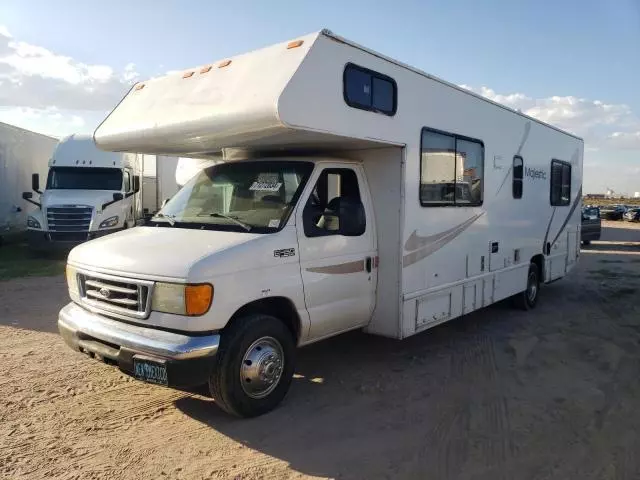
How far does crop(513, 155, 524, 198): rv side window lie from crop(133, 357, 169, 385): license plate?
20.0ft

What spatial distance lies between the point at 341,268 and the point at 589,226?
18358 millimetres

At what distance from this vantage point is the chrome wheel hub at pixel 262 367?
14.7 feet

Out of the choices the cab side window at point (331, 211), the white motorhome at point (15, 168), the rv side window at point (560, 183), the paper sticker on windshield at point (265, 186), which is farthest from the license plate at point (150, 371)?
the white motorhome at point (15, 168)

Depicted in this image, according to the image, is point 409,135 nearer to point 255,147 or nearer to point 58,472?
point 255,147

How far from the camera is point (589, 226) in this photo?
813 inches

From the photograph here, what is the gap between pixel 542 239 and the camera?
930 cm

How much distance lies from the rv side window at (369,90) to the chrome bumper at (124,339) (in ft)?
8.19

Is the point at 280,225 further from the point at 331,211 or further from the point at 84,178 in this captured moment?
the point at 84,178

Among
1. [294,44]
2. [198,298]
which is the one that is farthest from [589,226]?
[198,298]

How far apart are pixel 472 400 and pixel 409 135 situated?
272 cm

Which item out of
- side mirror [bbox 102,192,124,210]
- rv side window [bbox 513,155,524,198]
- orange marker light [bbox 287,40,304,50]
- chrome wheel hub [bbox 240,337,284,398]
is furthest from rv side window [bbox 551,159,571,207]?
side mirror [bbox 102,192,124,210]

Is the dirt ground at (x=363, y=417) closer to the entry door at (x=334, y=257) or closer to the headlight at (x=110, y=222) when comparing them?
the entry door at (x=334, y=257)

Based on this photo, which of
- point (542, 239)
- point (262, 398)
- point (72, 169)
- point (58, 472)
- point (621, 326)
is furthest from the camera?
point (72, 169)

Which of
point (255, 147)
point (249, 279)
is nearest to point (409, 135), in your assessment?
point (255, 147)
